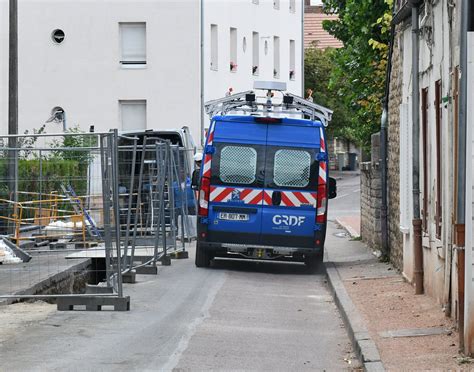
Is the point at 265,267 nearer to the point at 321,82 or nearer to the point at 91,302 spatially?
the point at 91,302

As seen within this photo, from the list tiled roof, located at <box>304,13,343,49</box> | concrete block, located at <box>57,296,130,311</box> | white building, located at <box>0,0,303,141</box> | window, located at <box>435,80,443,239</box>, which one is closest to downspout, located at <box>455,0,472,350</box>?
window, located at <box>435,80,443,239</box>

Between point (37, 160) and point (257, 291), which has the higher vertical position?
point (37, 160)

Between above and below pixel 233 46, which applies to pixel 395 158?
below

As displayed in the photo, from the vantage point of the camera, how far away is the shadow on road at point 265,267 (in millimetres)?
20750

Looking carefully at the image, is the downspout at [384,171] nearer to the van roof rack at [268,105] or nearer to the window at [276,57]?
the van roof rack at [268,105]

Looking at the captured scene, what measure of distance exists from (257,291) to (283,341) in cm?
500

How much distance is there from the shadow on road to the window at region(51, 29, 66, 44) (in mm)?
24411

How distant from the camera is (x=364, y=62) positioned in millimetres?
24969

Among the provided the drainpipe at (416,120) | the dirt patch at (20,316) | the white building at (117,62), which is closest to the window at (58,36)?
the white building at (117,62)

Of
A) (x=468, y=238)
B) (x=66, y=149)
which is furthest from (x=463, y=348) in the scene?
(x=66, y=149)

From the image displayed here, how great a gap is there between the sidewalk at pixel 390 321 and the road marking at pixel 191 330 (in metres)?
1.54

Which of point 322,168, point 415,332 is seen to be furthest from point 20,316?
point 322,168

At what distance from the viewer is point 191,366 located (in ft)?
34.1

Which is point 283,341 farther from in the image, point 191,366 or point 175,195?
point 175,195
